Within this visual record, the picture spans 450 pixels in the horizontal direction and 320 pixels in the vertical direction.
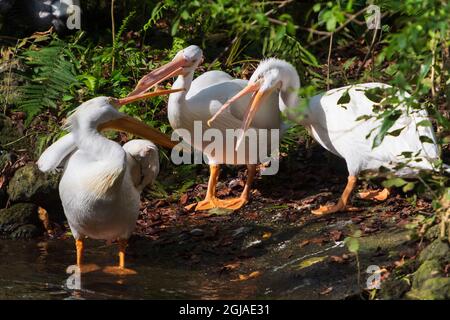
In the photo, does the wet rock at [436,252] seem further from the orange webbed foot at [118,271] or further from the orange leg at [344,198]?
the orange webbed foot at [118,271]

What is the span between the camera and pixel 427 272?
Result: 5.41 meters

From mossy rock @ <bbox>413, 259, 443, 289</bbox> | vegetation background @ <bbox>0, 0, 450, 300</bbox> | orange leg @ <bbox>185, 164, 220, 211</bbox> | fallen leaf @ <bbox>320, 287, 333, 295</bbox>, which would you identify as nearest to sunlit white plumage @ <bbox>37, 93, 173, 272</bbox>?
orange leg @ <bbox>185, 164, 220, 211</bbox>

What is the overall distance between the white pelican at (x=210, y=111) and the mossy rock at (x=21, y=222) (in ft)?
4.65

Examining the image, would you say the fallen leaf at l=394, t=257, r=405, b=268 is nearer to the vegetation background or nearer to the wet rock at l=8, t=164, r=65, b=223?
the vegetation background

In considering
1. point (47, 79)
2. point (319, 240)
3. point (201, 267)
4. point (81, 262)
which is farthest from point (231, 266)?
point (47, 79)

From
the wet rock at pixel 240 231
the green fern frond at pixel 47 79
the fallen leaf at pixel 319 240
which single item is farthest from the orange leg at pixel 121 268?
the green fern frond at pixel 47 79

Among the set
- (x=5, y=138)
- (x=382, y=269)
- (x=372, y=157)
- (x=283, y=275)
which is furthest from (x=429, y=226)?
(x=5, y=138)

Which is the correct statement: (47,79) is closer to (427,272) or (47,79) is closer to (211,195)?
(211,195)

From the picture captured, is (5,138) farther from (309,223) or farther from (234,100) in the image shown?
(309,223)

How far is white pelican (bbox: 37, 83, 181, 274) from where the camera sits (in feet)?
21.3

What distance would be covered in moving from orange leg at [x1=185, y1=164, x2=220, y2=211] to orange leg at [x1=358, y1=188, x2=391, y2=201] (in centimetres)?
133

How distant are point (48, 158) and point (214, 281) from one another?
164cm

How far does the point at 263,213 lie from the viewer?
7.80 metres

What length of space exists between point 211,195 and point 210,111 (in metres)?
0.82
